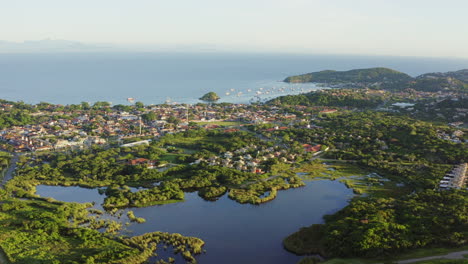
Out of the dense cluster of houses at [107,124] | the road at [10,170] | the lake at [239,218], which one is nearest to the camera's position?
the lake at [239,218]

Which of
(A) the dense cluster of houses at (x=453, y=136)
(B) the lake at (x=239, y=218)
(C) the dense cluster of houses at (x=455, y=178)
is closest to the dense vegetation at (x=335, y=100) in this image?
(A) the dense cluster of houses at (x=453, y=136)

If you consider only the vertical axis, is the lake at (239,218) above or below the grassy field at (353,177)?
below

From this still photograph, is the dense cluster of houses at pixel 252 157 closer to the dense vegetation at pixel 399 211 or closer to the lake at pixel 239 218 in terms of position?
the dense vegetation at pixel 399 211

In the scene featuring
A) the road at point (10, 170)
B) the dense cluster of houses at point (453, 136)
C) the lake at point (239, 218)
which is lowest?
the road at point (10, 170)

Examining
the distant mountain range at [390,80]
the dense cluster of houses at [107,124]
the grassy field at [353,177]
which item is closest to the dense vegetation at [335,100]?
the dense cluster of houses at [107,124]

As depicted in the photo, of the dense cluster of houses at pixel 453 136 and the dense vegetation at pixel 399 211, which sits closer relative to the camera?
→ the dense vegetation at pixel 399 211

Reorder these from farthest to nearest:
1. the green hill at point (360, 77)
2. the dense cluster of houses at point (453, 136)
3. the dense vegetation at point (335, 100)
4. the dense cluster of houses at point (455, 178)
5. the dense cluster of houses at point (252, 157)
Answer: the green hill at point (360, 77), the dense vegetation at point (335, 100), the dense cluster of houses at point (453, 136), the dense cluster of houses at point (252, 157), the dense cluster of houses at point (455, 178)

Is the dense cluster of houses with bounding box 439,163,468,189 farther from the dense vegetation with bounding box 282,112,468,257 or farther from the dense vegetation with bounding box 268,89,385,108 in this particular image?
the dense vegetation with bounding box 268,89,385,108

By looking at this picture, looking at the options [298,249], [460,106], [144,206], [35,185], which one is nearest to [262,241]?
[298,249]
